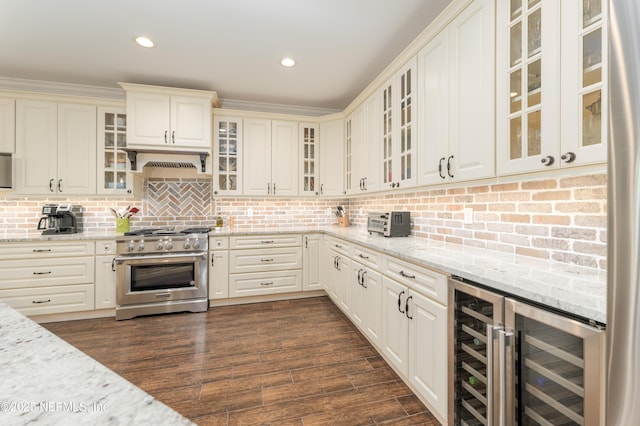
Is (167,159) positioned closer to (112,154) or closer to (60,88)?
(112,154)

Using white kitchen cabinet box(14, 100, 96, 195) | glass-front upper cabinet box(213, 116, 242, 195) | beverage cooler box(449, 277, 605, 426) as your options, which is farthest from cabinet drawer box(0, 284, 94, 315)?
beverage cooler box(449, 277, 605, 426)

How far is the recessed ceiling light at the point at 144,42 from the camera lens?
250cm

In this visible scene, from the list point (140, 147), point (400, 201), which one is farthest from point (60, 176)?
point (400, 201)

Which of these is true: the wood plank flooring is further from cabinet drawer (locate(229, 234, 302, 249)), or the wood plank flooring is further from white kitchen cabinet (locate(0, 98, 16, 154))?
white kitchen cabinet (locate(0, 98, 16, 154))

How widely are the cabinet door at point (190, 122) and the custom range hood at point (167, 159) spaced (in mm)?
134

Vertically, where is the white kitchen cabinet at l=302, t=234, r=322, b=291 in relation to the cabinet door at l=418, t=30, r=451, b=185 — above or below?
below

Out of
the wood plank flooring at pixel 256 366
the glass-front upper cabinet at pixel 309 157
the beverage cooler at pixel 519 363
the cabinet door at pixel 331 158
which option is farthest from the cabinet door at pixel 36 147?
the beverage cooler at pixel 519 363

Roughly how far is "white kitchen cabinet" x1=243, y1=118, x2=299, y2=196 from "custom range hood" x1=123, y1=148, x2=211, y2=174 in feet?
1.76

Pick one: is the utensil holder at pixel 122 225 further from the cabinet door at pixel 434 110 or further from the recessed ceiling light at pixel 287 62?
the cabinet door at pixel 434 110

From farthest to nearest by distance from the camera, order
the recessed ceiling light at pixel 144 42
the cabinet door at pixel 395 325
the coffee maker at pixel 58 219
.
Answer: the coffee maker at pixel 58 219, the recessed ceiling light at pixel 144 42, the cabinet door at pixel 395 325

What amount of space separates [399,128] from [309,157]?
182 cm

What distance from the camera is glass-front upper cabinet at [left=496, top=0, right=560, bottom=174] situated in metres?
1.26

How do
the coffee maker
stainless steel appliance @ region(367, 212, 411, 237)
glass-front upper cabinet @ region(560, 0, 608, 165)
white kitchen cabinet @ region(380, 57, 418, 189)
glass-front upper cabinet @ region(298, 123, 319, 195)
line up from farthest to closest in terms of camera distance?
glass-front upper cabinet @ region(298, 123, 319, 195), the coffee maker, stainless steel appliance @ region(367, 212, 411, 237), white kitchen cabinet @ region(380, 57, 418, 189), glass-front upper cabinet @ region(560, 0, 608, 165)

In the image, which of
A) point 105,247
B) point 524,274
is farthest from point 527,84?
point 105,247
